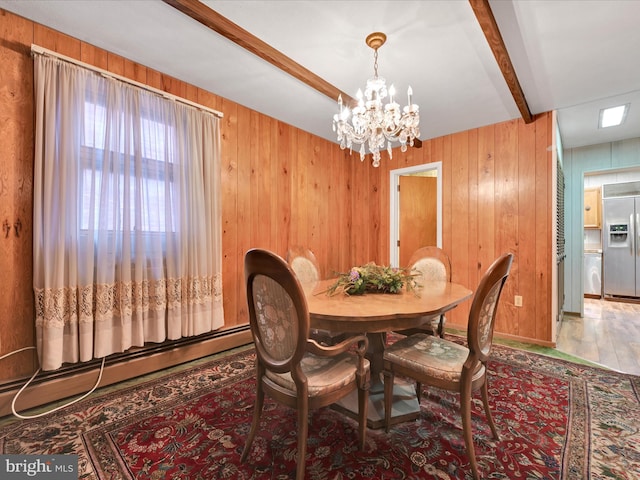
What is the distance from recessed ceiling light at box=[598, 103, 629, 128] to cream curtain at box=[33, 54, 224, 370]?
13.4ft

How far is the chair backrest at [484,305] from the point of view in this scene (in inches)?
50.4

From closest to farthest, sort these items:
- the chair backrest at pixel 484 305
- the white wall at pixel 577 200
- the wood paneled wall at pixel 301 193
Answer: the chair backrest at pixel 484 305 < the wood paneled wall at pixel 301 193 < the white wall at pixel 577 200

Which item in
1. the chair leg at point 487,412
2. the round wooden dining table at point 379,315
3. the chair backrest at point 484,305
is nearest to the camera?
the chair backrest at point 484,305

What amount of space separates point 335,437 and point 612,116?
4286 millimetres

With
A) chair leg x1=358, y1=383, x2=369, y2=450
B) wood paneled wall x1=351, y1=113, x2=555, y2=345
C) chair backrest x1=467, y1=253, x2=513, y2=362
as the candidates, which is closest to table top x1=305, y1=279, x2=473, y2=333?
chair backrest x1=467, y1=253, x2=513, y2=362

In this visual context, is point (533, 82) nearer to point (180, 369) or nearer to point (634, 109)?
point (634, 109)

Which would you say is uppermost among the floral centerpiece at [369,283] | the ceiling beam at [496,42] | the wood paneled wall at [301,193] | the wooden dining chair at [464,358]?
the ceiling beam at [496,42]

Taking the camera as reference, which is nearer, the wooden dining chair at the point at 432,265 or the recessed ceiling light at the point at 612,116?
the wooden dining chair at the point at 432,265

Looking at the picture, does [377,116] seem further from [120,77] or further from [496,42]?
[120,77]

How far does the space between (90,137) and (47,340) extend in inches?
53.5

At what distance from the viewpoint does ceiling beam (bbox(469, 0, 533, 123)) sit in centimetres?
154

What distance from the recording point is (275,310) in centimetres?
125

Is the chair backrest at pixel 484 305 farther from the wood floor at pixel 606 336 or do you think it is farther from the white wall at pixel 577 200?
the white wall at pixel 577 200

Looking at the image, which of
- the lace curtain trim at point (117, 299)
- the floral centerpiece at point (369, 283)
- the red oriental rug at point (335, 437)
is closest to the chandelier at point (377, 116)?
the floral centerpiece at point (369, 283)
